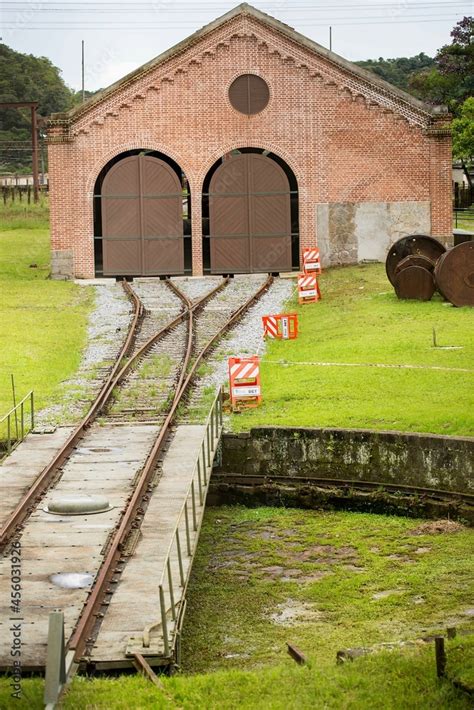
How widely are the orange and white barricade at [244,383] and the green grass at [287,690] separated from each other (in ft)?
36.8

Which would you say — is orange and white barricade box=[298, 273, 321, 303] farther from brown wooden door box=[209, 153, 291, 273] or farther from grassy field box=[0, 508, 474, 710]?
grassy field box=[0, 508, 474, 710]

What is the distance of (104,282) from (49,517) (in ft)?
83.3

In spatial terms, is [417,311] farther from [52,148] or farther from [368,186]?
[52,148]

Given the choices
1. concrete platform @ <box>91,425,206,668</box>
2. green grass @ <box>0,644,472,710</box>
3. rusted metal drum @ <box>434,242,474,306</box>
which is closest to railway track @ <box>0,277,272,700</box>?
concrete platform @ <box>91,425,206,668</box>

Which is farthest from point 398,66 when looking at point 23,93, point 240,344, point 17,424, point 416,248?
point 17,424

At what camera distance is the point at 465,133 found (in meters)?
61.9

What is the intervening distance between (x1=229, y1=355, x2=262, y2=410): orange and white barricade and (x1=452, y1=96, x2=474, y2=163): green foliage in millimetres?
40694

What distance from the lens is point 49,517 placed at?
17.8m

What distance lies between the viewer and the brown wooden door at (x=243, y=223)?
143ft

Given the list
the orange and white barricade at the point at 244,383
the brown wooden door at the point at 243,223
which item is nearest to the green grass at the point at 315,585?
the orange and white barricade at the point at 244,383

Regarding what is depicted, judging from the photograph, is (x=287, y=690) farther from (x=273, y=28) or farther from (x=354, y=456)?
(x=273, y=28)

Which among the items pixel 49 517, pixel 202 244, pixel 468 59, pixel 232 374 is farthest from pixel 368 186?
pixel 468 59

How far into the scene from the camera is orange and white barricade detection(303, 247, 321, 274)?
39969mm

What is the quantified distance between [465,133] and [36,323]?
33.3m
